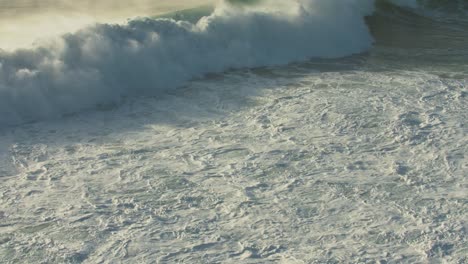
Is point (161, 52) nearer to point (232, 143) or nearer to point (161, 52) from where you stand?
point (161, 52)

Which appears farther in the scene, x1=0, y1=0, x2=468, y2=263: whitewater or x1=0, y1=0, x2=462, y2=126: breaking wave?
x1=0, y1=0, x2=462, y2=126: breaking wave

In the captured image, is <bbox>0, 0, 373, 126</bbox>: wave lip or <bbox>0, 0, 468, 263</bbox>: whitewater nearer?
<bbox>0, 0, 468, 263</bbox>: whitewater

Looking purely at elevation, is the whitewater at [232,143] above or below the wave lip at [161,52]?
below

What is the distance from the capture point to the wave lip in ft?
27.0

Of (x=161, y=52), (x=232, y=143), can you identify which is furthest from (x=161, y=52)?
(x=232, y=143)

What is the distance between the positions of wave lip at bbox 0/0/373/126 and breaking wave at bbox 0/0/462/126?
0.01 metres

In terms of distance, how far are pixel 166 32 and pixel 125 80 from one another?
1.26 meters

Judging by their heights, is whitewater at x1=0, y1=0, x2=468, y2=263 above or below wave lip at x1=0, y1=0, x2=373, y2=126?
below

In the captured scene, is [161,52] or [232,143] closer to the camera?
[232,143]

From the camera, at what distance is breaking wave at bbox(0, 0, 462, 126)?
824cm

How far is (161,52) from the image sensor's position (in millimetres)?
9523

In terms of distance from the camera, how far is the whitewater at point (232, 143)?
543 cm

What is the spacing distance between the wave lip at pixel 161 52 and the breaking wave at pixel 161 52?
1cm

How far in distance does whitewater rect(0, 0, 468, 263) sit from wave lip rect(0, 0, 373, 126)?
2 cm
